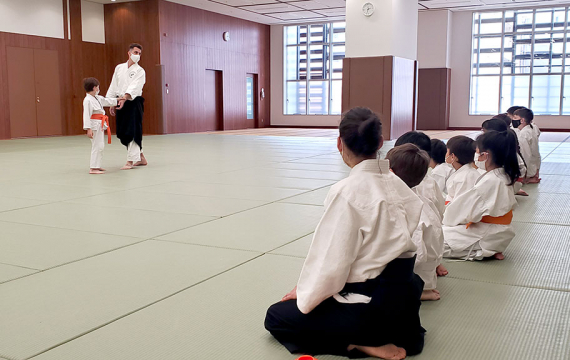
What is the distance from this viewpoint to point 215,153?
31.7ft

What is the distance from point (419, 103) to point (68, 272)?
16.5 m

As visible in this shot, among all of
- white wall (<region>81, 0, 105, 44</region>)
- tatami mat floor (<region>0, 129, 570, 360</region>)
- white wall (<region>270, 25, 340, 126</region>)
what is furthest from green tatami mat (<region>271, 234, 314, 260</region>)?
white wall (<region>270, 25, 340, 126</region>)

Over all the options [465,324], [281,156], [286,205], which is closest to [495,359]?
[465,324]

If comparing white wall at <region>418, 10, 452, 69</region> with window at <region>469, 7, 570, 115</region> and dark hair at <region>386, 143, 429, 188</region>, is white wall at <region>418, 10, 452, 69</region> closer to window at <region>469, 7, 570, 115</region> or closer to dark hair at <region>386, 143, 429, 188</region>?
window at <region>469, 7, 570, 115</region>

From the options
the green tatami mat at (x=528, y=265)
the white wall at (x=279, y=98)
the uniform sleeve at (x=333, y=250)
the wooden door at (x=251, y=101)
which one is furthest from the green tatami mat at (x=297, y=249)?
the white wall at (x=279, y=98)

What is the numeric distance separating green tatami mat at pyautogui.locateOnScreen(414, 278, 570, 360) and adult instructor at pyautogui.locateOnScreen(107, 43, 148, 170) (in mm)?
5514

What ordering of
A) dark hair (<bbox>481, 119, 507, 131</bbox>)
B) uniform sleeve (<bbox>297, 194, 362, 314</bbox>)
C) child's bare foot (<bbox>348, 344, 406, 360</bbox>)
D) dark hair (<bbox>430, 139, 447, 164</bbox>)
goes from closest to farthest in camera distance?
uniform sleeve (<bbox>297, 194, 362, 314</bbox>)
child's bare foot (<bbox>348, 344, 406, 360</bbox>)
dark hair (<bbox>430, 139, 447, 164</bbox>)
dark hair (<bbox>481, 119, 507, 131</bbox>)

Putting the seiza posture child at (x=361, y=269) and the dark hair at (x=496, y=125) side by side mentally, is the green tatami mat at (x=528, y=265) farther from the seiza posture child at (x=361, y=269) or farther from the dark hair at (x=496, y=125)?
the dark hair at (x=496, y=125)

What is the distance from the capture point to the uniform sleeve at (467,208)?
3.10 meters

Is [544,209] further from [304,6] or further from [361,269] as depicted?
[304,6]

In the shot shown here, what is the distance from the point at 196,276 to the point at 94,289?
1.66 feet

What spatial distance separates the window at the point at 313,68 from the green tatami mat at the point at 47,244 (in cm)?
1701

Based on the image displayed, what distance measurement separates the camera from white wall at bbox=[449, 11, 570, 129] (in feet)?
57.4

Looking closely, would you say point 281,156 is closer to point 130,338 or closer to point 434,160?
point 434,160
